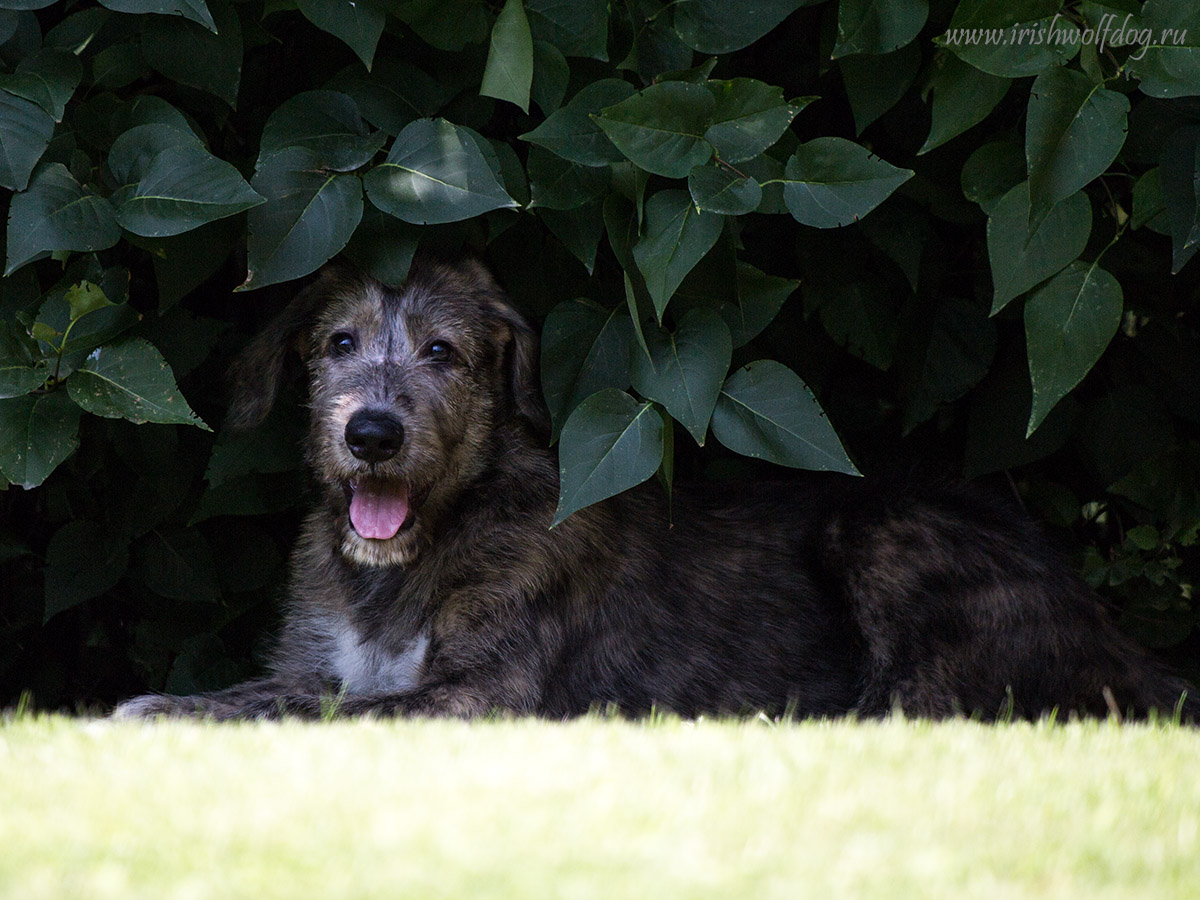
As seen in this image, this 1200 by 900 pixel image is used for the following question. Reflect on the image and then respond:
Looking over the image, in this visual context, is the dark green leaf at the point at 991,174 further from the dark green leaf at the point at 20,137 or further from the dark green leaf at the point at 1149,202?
the dark green leaf at the point at 20,137

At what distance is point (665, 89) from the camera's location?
369 centimetres

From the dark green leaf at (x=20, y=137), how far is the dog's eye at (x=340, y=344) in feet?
4.09

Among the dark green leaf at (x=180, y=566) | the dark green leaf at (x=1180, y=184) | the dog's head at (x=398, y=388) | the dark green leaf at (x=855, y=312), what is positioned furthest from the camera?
the dark green leaf at (x=180, y=566)

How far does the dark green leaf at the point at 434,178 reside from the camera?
12.7ft

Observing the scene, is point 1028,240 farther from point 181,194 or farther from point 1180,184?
point 181,194

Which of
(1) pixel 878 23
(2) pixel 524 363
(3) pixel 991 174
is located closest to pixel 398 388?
A: (2) pixel 524 363

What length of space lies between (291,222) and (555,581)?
1.54 m

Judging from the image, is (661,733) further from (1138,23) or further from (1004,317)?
(1004,317)

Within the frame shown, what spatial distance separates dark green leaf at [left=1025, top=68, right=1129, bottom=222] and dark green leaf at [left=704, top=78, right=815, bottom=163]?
0.65 meters

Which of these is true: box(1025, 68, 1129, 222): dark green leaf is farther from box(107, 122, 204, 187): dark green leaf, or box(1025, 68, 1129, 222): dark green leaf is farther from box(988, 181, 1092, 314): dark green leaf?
box(107, 122, 204, 187): dark green leaf

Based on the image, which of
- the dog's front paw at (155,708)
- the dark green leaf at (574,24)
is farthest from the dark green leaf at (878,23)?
the dog's front paw at (155,708)

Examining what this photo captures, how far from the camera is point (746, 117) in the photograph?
381cm


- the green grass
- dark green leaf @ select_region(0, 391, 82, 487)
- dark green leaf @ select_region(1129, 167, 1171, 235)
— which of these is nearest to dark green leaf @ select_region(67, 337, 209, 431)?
dark green leaf @ select_region(0, 391, 82, 487)

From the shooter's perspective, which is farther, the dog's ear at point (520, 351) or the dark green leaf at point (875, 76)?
the dog's ear at point (520, 351)
